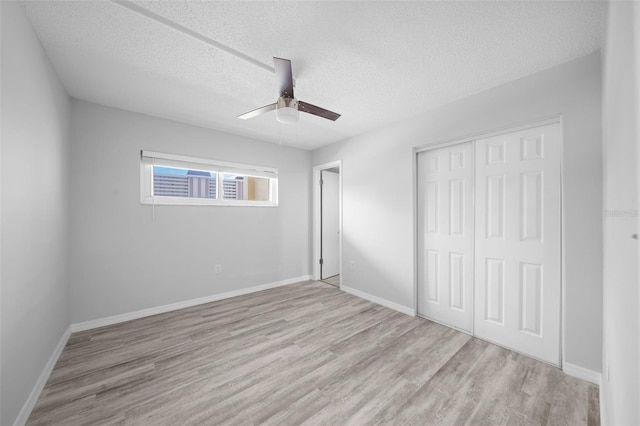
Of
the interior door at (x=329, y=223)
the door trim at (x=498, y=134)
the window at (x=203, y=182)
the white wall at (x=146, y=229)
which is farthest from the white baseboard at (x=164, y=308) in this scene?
the door trim at (x=498, y=134)

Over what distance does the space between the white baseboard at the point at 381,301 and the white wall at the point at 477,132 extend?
0.20 feet

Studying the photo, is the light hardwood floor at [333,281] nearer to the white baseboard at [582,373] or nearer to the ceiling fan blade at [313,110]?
the white baseboard at [582,373]

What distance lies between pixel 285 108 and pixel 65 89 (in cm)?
235

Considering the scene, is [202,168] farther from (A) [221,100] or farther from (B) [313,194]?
(B) [313,194]

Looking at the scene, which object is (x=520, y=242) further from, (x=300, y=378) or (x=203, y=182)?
(x=203, y=182)

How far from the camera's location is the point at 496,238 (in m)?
2.40

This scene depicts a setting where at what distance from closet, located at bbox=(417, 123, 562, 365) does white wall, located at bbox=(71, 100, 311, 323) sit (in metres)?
2.53

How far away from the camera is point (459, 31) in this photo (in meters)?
1.65

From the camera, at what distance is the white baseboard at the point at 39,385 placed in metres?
1.48

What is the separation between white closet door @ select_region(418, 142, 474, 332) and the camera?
8.64 feet

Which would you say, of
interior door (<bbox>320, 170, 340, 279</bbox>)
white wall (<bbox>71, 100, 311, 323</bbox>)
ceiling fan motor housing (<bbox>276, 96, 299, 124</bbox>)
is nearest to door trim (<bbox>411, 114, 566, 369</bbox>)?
ceiling fan motor housing (<bbox>276, 96, 299, 124</bbox>)

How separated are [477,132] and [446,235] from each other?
114 cm

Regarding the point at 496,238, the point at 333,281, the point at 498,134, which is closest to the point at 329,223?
the point at 333,281

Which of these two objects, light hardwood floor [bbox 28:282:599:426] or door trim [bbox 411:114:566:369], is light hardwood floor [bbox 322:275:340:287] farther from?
door trim [bbox 411:114:566:369]
